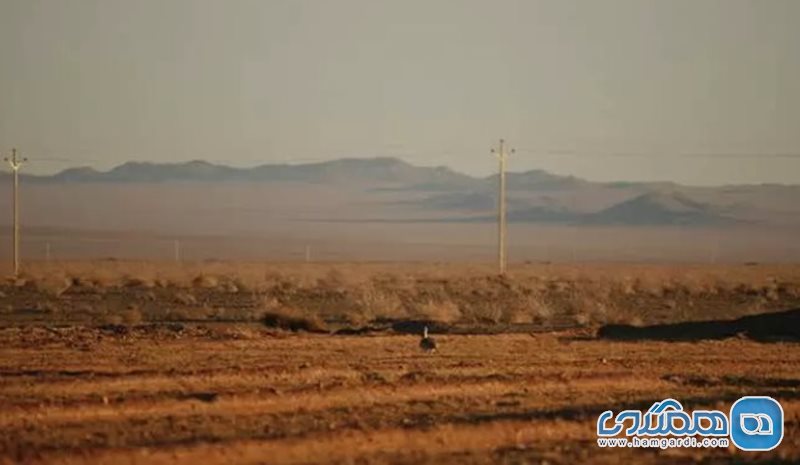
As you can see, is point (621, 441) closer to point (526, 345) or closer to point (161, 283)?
point (526, 345)

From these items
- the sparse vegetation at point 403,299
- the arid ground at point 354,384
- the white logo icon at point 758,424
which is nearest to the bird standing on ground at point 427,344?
the arid ground at point 354,384

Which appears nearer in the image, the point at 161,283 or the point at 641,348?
the point at 641,348

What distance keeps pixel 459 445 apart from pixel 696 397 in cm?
532

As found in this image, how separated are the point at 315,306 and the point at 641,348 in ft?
59.8

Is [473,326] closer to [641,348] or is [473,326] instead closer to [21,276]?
[641,348]

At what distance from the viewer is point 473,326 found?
34.3 metres

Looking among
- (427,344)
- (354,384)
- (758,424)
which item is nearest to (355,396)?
(354,384)

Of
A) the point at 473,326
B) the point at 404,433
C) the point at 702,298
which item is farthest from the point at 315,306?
the point at 404,433

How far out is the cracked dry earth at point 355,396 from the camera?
14.6 meters

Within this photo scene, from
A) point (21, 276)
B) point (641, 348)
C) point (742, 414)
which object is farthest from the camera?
point (21, 276)

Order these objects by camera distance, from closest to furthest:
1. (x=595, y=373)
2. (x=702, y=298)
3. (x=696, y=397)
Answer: (x=696, y=397) < (x=595, y=373) < (x=702, y=298)

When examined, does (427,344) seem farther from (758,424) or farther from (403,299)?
(403,299)

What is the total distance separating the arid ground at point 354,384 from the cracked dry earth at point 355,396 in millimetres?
39

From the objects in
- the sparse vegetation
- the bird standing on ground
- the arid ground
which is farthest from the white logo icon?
the sparse vegetation
